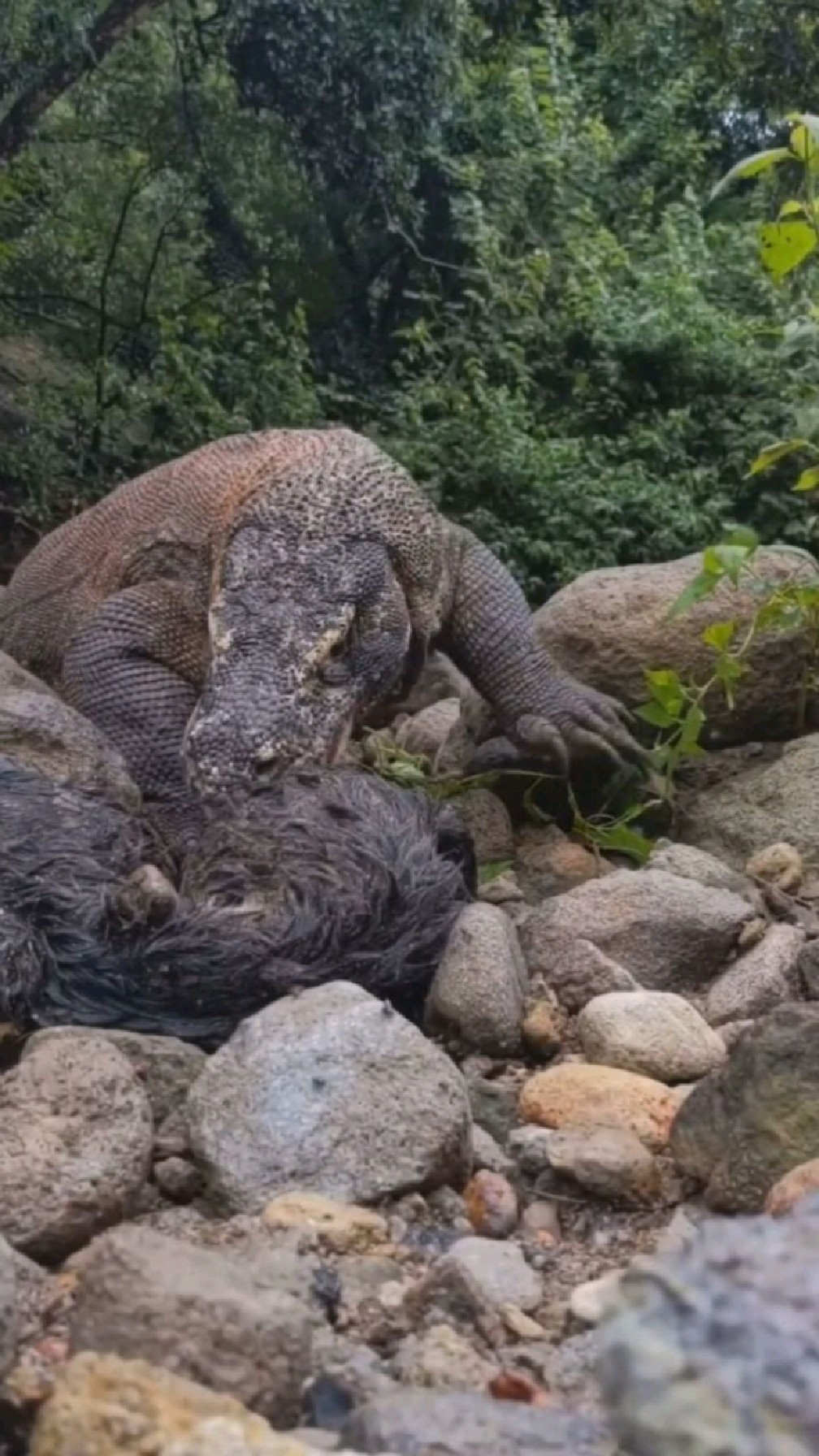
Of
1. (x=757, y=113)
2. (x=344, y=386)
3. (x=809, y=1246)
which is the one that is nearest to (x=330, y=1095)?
(x=809, y=1246)

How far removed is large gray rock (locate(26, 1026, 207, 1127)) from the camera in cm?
221

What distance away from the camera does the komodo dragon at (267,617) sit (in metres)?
3.27

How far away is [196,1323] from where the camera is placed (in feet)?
4.69

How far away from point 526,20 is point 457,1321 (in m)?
8.84

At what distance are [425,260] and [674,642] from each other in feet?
17.0

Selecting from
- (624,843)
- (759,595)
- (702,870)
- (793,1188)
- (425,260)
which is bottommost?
(624,843)

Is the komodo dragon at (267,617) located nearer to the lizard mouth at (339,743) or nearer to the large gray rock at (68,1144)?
the lizard mouth at (339,743)

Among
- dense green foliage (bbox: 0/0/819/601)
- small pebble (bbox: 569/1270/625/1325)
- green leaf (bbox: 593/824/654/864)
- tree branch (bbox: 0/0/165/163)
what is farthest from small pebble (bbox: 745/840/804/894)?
tree branch (bbox: 0/0/165/163)

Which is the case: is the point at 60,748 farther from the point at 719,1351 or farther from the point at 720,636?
the point at 719,1351

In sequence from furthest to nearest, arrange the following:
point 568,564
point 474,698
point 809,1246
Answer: point 568,564 < point 474,698 < point 809,1246

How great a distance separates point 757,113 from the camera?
9531mm

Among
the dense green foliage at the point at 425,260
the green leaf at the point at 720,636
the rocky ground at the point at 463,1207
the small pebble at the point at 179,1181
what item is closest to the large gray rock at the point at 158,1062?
the rocky ground at the point at 463,1207

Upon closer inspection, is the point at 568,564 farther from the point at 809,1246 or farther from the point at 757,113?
the point at 809,1246

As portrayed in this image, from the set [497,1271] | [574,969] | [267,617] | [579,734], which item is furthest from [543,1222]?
[579,734]
